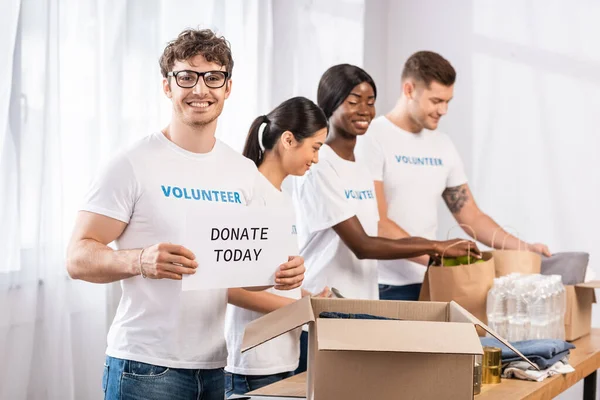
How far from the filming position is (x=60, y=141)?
275 cm

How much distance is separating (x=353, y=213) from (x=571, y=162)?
7.08 feet

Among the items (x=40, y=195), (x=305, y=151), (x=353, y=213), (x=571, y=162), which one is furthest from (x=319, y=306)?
(x=571, y=162)

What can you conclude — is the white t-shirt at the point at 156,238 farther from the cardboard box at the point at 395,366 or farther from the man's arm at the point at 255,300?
the cardboard box at the point at 395,366

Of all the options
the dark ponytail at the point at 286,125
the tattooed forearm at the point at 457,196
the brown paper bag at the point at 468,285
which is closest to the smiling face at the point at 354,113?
the dark ponytail at the point at 286,125

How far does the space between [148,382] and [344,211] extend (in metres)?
1.06

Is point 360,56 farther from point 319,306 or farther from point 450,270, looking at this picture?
point 319,306

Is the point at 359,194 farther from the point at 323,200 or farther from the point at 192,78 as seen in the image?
the point at 192,78

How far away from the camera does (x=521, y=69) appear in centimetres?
458

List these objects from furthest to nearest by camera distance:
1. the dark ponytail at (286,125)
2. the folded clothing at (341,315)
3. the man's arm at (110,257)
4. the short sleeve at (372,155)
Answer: the short sleeve at (372,155) → the dark ponytail at (286,125) → the folded clothing at (341,315) → the man's arm at (110,257)

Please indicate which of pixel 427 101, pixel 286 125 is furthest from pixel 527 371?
pixel 427 101

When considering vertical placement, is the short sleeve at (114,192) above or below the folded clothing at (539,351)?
above

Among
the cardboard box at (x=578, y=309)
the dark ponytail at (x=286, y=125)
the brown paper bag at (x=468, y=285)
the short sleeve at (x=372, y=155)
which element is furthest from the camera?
the short sleeve at (x=372, y=155)

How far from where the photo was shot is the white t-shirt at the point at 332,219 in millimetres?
2693

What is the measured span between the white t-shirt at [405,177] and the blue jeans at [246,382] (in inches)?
45.2
